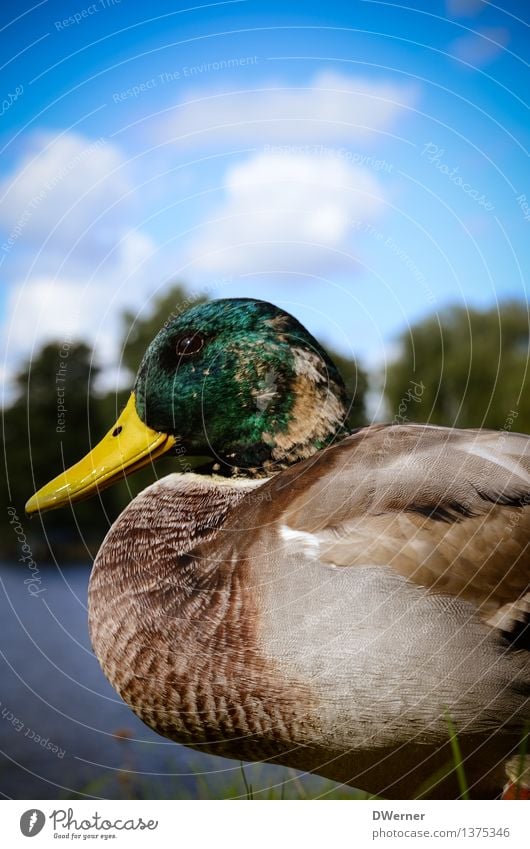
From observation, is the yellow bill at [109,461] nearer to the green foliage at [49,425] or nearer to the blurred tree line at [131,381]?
the blurred tree line at [131,381]

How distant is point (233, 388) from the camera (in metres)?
1.95

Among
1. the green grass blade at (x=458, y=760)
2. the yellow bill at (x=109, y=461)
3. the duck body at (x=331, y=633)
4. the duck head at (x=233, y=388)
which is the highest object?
the duck head at (x=233, y=388)

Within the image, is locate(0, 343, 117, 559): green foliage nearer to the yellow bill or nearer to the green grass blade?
the yellow bill

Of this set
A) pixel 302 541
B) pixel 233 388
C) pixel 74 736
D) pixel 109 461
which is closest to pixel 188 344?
pixel 233 388

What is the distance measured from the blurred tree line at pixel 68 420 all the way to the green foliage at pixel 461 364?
0.29 meters

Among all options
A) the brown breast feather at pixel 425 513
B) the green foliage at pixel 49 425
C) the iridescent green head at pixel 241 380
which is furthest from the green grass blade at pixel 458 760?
the green foliage at pixel 49 425

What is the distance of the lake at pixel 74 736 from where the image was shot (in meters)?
2.16

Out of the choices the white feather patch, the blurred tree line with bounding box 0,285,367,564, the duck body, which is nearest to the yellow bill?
the blurred tree line with bounding box 0,285,367,564

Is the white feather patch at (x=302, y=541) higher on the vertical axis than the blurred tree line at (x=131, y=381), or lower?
lower

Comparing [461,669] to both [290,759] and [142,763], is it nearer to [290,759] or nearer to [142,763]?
[290,759]

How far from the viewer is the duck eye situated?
6.41 feet
